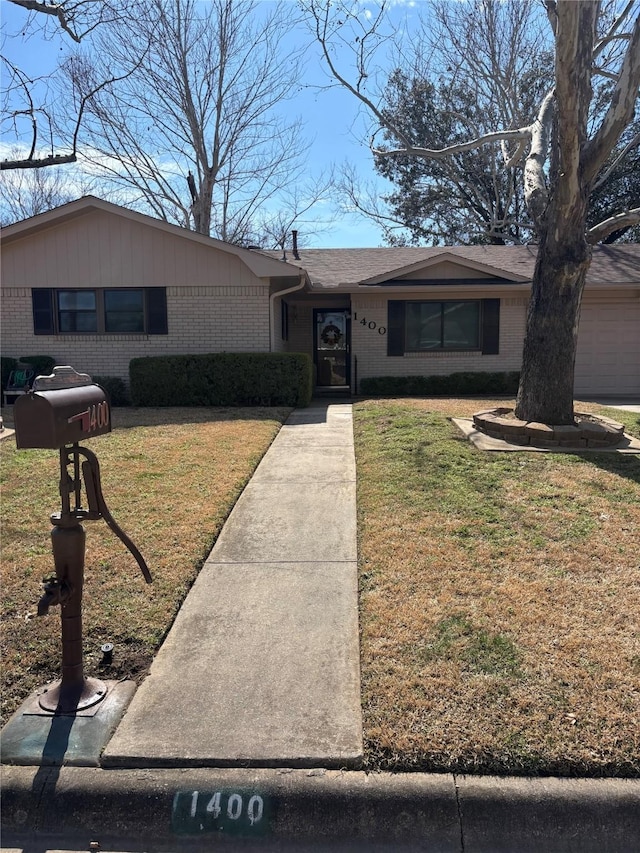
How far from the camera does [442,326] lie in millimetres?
15133

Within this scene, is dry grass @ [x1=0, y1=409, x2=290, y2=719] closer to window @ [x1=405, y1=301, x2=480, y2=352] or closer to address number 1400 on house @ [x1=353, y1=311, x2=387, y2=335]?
address number 1400 on house @ [x1=353, y1=311, x2=387, y2=335]

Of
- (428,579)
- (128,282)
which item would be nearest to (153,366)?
(128,282)

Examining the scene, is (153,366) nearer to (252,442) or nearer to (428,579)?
(252,442)

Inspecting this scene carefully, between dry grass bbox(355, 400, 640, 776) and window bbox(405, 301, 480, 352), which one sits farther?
window bbox(405, 301, 480, 352)

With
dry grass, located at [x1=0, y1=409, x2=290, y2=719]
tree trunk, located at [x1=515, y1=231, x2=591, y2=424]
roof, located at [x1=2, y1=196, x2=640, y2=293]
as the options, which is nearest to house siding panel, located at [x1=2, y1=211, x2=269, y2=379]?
roof, located at [x1=2, y1=196, x2=640, y2=293]

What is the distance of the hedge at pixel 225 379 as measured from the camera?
12297mm

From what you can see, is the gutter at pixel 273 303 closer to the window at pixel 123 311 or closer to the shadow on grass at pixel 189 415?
the shadow on grass at pixel 189 415

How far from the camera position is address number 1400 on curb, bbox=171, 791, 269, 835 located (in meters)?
2.31

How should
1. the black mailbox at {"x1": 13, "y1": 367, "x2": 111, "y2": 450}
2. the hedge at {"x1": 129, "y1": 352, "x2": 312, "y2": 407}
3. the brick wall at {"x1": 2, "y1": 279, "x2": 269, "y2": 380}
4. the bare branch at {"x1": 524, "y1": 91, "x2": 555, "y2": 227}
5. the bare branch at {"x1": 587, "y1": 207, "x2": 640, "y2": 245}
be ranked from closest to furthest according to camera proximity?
the black mailbox at {"x1": 13, "y1": 367, "x2": 111, "y2": 450} < the bare branch at {"x1": 587, "y1": 207, "x2": 640, "y2": 245} < the bare branch at {"x1": 524, "y1": 91, "x2": 555, "y2": 227} < the hedge at {"x1": 129, "y1": 352, "x2": 312, "y2": 407} < the brick wall at {"x1": 2, "y1": 279, "x2": 269, "y2": 380}

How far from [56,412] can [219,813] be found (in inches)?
66.1

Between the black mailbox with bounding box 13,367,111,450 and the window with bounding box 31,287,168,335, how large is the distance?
11.3 m

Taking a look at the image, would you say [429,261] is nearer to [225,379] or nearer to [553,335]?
[225,379]

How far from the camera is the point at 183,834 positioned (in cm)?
231

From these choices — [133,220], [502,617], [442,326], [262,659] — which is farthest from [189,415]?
[502,617]
